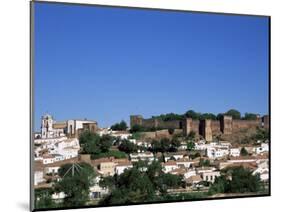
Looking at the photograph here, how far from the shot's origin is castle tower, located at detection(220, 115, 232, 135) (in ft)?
16.1

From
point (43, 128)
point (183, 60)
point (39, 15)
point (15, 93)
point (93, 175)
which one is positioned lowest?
point (93, 175)

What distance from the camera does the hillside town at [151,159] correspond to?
4.42 m

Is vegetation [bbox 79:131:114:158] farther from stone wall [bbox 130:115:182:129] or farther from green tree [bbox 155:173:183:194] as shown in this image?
green tree [bbox 155:173:183:194]

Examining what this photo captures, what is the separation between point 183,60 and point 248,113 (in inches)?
34.0

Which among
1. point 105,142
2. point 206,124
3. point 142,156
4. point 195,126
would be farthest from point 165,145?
point 105,142

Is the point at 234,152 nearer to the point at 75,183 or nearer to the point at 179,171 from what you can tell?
the point at 179,171

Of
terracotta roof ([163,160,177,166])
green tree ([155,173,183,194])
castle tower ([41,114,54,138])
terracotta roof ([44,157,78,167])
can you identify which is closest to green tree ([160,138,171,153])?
terracotta roof ([163,160,177,166])

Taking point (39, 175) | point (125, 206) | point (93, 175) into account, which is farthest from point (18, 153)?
point (125, 206)

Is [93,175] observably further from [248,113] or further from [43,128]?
[248,113]

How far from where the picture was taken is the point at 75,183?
448cm

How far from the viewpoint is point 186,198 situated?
4812 mm

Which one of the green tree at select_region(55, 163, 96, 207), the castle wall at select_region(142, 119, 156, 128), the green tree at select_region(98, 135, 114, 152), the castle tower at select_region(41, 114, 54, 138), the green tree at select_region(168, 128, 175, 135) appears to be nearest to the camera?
the castle tower at select_region(41, 114, 54, 138)

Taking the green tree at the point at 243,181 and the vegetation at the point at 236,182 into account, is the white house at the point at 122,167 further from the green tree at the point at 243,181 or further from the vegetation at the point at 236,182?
the green tree at the point at 243,181

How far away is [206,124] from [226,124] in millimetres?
220
